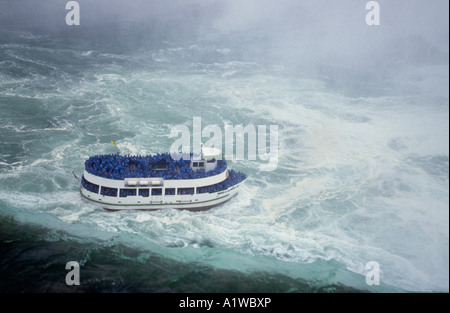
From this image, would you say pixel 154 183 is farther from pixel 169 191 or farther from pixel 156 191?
pixel 169 191

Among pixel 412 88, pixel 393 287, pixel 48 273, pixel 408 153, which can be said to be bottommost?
pixel 393 287

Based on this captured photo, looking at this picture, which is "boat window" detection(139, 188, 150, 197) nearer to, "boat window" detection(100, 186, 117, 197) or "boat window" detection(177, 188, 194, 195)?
"boat window" detection(100, 186, 117, 197)

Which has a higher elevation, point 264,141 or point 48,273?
point 264,141

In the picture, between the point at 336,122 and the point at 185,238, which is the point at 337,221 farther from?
the point at 336,122

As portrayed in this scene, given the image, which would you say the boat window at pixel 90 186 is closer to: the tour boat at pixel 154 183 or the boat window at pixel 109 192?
the tour boat at pixel 154 183
